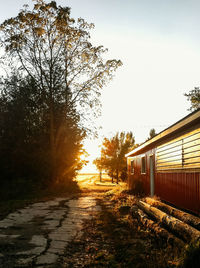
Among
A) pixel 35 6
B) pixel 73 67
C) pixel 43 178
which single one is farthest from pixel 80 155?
pixel 35 6

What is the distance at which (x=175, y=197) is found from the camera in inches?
383

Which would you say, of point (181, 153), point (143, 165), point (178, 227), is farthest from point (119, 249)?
point (143, 165)

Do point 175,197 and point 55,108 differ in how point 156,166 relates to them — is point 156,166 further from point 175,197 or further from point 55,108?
point 55,108

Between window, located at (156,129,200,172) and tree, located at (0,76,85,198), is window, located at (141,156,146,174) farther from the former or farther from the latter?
tree, located at (0,76,85,198)

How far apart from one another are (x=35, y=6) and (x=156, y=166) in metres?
14.2

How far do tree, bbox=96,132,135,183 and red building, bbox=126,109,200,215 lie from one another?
22.9 meters

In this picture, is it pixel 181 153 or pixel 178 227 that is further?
pixel 181 153

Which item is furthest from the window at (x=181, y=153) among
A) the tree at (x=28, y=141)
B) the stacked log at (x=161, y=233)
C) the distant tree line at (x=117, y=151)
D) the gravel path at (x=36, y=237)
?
the distant tree line at (x=117, y=151)

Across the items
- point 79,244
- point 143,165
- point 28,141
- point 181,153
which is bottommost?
point 79,244

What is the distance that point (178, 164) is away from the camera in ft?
31.1

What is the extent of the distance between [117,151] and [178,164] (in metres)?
28.3

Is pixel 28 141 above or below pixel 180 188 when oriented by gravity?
above

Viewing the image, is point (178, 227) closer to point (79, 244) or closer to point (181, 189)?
point (79, 244)

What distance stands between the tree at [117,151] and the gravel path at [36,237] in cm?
2819
